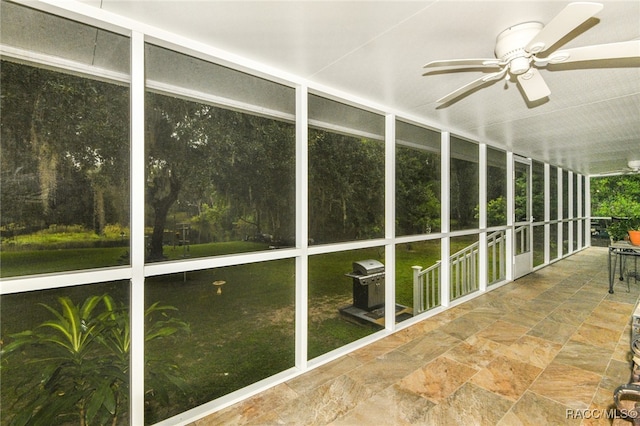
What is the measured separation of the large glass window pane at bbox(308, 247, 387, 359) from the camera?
3.01 m

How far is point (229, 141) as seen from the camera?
219 centimetres

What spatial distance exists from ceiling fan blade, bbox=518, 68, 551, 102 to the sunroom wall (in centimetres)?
133

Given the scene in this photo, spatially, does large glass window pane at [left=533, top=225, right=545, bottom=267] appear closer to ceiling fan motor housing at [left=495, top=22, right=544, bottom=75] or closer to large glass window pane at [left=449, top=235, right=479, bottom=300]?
large glass window pane at [left=449, top=235, right=479, bottom=300]

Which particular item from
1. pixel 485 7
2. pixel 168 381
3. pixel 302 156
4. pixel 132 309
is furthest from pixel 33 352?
pixel 485 7

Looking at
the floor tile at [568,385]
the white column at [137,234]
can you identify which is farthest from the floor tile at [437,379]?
the white column at [137,234]

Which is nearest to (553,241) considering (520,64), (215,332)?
(520,64)

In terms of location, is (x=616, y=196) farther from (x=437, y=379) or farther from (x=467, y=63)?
(x=467, y=63)

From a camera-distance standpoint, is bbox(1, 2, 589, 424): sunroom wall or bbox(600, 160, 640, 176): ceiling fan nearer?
bbox(1, 2, 589, 424): sunroom wall

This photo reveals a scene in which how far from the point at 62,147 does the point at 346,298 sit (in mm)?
2811

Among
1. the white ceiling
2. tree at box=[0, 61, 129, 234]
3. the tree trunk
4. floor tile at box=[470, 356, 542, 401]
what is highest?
the white ceiling

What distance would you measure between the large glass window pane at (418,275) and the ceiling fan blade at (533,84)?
2.02 m

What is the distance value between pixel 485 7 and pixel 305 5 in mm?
933

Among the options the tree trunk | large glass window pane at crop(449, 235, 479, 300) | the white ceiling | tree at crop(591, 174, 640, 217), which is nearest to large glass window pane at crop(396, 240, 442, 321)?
large glass window pane at crop(449, 235, 479, 300)

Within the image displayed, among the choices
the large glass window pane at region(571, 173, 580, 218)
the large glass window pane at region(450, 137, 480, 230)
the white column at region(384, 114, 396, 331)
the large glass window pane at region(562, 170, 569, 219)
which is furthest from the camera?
the large glass window pane at region(571, 173, 580, 218)
